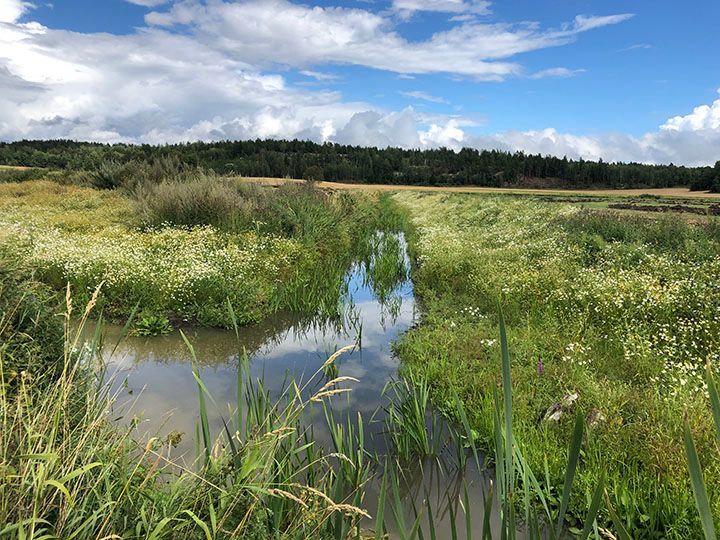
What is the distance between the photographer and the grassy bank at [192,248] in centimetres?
973

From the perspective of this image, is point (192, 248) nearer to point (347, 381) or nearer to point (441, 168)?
point (347, 381)

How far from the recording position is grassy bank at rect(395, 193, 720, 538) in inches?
167

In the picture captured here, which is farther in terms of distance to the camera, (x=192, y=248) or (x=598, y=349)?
(x=192, y=248)

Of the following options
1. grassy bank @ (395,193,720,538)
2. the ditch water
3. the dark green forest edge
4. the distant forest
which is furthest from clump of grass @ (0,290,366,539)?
the distant forest

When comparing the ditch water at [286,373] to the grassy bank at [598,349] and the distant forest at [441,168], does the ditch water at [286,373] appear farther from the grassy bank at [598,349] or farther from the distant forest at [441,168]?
the distant forest at [441,168]

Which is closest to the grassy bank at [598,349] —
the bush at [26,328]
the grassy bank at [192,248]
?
the bush at [26,328]

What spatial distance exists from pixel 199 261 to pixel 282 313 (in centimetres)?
259

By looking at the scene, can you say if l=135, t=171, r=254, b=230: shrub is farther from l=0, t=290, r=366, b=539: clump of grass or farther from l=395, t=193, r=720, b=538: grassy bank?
l=0, t=290, r=366, b=539: clump of grass

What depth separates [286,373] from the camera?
392 cm

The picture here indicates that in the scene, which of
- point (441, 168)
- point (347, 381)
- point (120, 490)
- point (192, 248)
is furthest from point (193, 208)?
point (441, 168)

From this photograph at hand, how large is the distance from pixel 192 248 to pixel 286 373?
9.62 meters

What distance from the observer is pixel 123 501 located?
2.56 metres

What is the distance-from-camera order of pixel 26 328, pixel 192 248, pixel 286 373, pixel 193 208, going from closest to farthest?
pixel 26 328 < pixel 286 373 < pixel 192 248 < pixel 193 208

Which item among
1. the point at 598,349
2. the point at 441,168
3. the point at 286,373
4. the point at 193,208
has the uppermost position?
the point at 441,168
